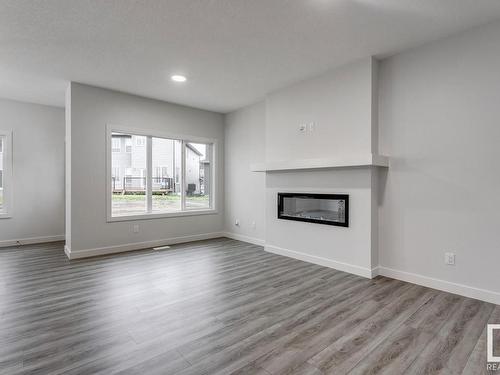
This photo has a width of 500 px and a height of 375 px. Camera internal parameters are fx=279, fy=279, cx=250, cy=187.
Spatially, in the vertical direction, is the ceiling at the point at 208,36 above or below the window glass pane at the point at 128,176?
above

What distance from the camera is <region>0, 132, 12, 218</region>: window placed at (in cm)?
521

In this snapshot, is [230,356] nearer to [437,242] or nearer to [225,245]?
[437,242]

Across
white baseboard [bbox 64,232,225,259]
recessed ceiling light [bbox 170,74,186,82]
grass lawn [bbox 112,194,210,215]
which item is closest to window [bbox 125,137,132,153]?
grass lawn [bbox 112,194,210,215]

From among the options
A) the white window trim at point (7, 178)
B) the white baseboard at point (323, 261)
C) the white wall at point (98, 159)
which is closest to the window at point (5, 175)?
the white window trim at point (7, 178)

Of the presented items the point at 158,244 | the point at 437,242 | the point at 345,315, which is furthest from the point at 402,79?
the point at 158,244

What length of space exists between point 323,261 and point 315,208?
76 cm

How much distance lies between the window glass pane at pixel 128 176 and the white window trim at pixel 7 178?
2.16 meters

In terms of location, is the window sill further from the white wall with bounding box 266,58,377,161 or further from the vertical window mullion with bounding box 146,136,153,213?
the white wall with bounding box 266,58,377,161

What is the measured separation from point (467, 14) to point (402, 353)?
118 inches

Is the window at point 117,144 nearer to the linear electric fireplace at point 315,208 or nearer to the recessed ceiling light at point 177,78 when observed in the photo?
the recessed ceiling light at point 177,78

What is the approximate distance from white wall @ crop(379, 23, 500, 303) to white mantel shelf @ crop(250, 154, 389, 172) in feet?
0.97

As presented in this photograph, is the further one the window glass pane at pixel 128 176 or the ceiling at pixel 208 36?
the window glass pane at pixel 128 176

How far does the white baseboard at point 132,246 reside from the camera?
4367 mm

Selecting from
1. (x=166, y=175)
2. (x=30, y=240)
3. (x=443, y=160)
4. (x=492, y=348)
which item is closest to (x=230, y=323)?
(x=492, y=348)
